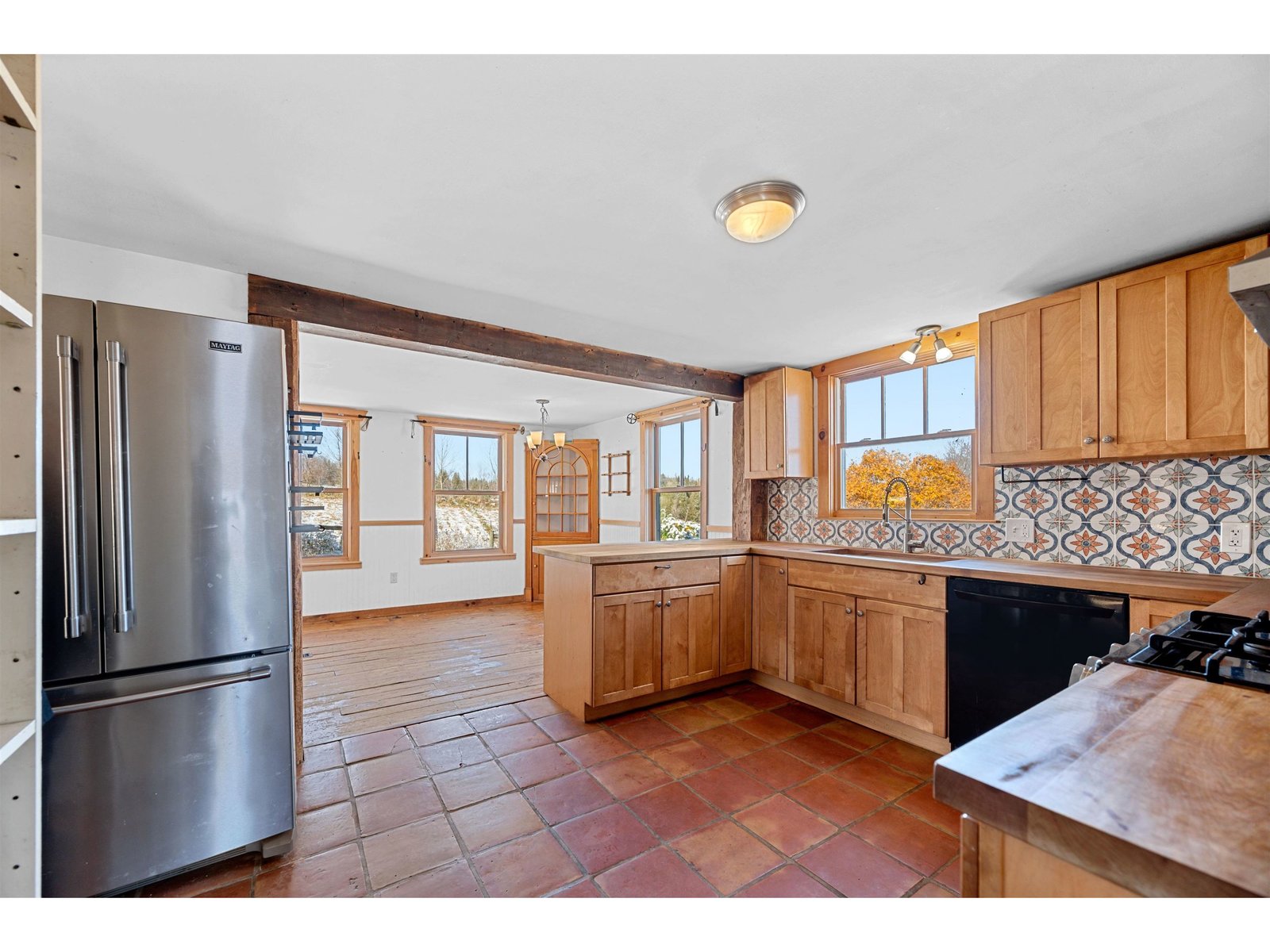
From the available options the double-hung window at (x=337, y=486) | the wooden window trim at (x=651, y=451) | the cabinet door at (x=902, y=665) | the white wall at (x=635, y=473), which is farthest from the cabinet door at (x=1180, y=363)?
the double-hung window at (x=337, y=486)

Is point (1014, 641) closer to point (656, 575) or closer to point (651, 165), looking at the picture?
point (656, 575)

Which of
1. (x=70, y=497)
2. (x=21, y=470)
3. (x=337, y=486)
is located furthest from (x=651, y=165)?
(x=337, y=486)

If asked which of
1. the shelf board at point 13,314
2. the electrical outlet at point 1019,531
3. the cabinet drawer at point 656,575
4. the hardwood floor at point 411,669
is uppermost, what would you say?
the shelf board at point 13,314

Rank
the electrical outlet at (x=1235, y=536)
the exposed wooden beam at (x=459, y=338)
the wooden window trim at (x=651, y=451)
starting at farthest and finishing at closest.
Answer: the wooden window trim at (x=651, y=451), the exposed wooden beam at (x=459, y=338), the electrical outlet at (x=1235, y=536)

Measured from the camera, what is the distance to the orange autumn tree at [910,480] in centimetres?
319

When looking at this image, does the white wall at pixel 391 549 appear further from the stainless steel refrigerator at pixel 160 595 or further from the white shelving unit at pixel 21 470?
the white shelving unit at pixel 21 470

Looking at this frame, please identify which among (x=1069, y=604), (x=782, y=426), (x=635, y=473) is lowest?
(x=1069, y=604)

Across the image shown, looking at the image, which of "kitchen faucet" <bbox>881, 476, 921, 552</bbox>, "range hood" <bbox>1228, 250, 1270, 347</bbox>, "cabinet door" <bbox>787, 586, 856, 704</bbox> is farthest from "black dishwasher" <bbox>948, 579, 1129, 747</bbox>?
"range hood" <bbox>1228, 250, 1270, 347</bbox>

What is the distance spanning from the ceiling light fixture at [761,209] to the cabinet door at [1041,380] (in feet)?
4.80

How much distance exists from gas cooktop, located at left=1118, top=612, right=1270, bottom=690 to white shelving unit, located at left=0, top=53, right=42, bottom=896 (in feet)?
7.48

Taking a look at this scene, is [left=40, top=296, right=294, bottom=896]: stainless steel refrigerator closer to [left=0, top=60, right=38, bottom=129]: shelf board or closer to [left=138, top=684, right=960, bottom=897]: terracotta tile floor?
[left=138, top=684, right=960, bottom=897]: terracotta tile floor

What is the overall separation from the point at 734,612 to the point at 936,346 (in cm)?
200

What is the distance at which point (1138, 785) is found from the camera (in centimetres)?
64
